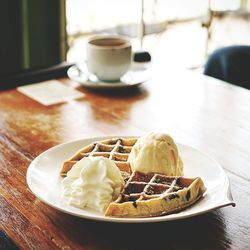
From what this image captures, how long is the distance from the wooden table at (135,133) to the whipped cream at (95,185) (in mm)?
35

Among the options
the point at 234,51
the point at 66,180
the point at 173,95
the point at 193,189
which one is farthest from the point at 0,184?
the point at 234,51

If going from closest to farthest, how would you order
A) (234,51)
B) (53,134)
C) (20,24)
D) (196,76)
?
(53,134)
(196,76)
(234,51)
(20,24)

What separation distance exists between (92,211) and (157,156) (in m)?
0.15

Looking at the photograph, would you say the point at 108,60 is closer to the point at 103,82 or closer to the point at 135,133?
the point at 103,82

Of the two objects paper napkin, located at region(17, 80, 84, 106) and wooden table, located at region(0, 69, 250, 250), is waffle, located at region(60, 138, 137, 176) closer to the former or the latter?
wooden table, located at region(0, 69, 250, 250)

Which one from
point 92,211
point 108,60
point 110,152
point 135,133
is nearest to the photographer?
point 92,211

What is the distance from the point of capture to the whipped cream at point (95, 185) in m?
0.81

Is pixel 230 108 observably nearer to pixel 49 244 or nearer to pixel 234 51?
pixel 234 51

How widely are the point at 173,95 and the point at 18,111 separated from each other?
1.39ft

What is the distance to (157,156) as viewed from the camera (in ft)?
2.84

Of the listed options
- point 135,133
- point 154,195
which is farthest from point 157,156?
point 135,133

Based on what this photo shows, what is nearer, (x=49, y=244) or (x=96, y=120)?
(x=49, y=244)

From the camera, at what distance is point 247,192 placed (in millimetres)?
923

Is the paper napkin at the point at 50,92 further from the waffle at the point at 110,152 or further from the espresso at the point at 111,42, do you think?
the waffle at the point at 110,152
